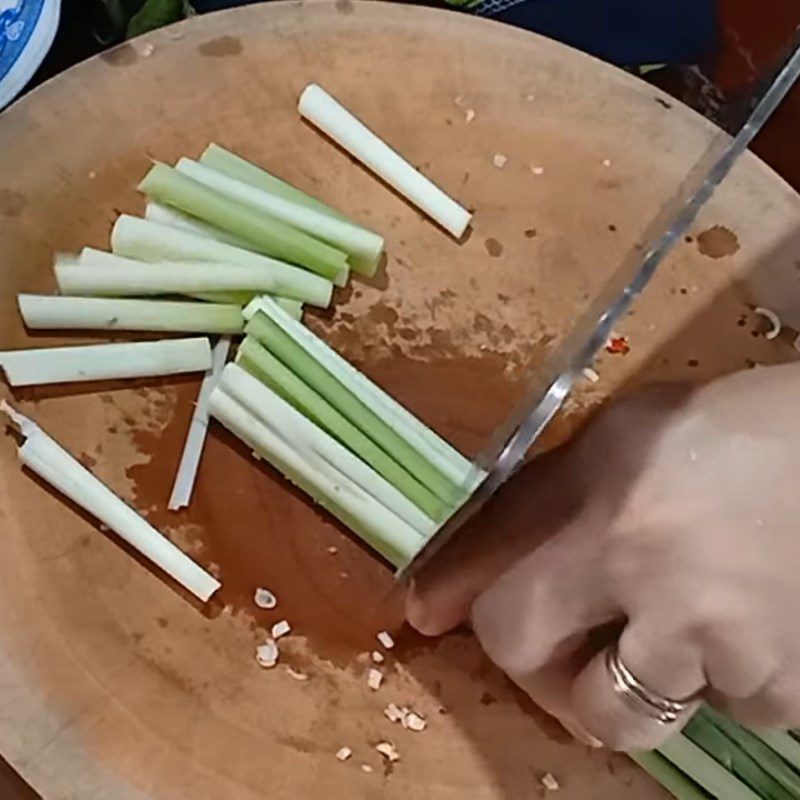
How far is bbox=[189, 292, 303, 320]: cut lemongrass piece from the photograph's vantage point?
1.11 meters

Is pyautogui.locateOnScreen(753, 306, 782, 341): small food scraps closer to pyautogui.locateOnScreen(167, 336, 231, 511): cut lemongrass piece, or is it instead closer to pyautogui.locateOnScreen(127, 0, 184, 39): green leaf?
pyautogui.locateOnScreen(167, 336, 231, 511): cut lemongrass piece

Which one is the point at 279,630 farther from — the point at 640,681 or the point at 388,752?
the point at 640,681

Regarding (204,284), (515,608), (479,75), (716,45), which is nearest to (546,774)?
(515,608)

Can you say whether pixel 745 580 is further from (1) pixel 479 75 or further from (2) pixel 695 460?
(1) pixel 479 75

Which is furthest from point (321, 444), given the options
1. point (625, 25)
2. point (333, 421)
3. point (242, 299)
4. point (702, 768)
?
point (625, 25)

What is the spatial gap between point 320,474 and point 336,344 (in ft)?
0.35

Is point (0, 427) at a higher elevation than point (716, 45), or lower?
lower

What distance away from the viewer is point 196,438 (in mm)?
1074

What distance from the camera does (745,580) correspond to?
0.83m

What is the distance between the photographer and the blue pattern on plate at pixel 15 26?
112 centimetres

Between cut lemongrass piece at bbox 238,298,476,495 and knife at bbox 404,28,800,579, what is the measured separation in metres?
0.02

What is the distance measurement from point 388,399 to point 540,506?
0.65ft

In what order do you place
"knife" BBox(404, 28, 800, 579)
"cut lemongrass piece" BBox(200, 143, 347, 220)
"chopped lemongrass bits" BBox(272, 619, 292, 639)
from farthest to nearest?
"cut lemongrass piece" BBox(200, 143, 347, 220) → "chopped lemongrass bits" BBox(272, 619, 292, 639) → "knife" BBox(404, 28, 800, 579)

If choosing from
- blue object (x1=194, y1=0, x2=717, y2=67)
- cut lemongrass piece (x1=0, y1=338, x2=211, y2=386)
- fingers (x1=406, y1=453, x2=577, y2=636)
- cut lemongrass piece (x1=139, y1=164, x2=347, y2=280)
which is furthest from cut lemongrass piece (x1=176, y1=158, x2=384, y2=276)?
blue object (x1=194, y1=0, x2=717, y2=67)
